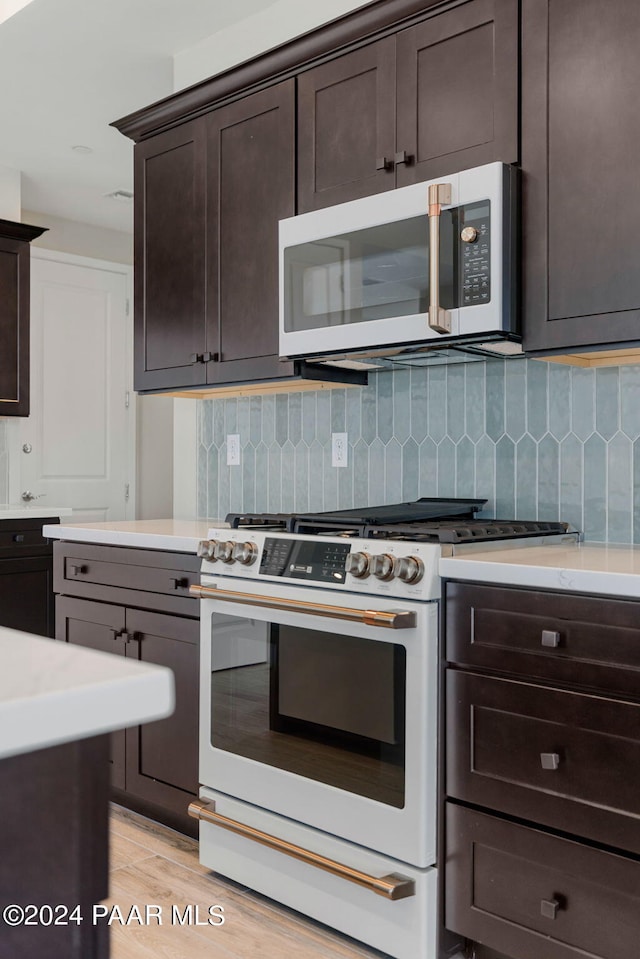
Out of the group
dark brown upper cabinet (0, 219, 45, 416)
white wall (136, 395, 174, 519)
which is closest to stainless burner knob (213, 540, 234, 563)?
dark brown upper cabinet (0, 219, 45, 416)

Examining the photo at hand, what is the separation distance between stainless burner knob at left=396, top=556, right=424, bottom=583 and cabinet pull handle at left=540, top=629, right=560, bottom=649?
29cm

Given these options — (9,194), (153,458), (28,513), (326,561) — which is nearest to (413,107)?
(326,561)

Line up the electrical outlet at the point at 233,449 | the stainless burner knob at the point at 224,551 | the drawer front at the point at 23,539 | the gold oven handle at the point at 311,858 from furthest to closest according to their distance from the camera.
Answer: the drawer front at the point at 23,539, the electrical outlet at the point at 233,449, the stainless burner knob at the point at 224,551, the gold oven handle at the point at 311,858

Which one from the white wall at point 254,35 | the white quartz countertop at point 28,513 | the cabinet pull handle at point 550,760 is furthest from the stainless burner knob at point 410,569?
the white quartz countertop at point 28,513

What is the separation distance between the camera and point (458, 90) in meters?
2.16

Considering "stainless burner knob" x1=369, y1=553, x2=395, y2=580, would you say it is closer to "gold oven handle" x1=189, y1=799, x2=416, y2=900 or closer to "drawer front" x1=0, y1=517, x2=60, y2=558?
"gold oven handle" x1=189, y1=799, x2=416, y2=900

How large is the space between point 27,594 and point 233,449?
1.59 meters

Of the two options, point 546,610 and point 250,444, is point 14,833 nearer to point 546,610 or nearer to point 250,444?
point 546,610

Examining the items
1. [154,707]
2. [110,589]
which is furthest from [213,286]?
[154,707]

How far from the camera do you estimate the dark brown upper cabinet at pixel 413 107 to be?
82.0 inches

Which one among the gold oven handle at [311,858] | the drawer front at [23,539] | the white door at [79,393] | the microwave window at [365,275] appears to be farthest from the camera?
the white door at [79,393]

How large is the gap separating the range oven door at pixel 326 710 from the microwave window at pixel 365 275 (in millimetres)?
773

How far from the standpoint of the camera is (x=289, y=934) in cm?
203

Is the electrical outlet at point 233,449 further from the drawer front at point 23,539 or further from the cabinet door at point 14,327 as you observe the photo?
the cabinet door at point 14,327
